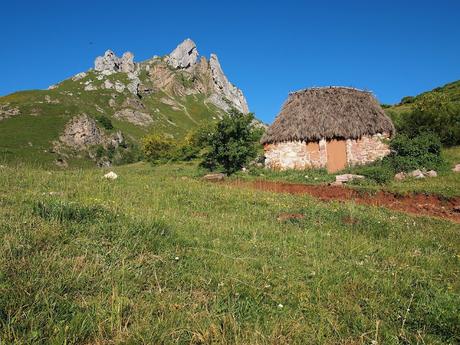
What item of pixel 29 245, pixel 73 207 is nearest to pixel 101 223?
pixel 73 207

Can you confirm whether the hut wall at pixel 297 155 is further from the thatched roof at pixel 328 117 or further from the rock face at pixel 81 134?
the rock face at pixel 81 134

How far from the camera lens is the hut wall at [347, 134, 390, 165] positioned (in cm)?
2297

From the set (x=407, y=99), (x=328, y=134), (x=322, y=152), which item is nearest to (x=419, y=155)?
(x=328, y=134)

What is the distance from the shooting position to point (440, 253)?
6410 mm

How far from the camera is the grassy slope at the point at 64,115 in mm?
52188

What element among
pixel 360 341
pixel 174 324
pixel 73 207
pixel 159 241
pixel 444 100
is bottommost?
pixel 360 341

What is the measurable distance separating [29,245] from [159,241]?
1.68 m

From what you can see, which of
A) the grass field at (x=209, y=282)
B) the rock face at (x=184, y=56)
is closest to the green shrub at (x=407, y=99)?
the grass field at (x=209, y=282)

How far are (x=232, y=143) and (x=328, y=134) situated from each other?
6.04 m

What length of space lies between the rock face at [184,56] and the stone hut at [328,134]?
6190 inches

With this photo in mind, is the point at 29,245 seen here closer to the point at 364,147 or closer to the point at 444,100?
the point at 364,147

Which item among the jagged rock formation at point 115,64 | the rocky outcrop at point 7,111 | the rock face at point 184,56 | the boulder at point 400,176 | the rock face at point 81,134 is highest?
the rock face at point 184,56

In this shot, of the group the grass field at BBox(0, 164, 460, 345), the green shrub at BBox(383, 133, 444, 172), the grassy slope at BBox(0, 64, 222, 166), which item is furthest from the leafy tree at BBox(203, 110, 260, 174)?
the grass field at BBox(0, 164, 460, 345)

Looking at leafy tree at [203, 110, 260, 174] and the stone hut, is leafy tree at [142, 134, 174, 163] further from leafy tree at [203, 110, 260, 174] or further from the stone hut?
the stone hut
